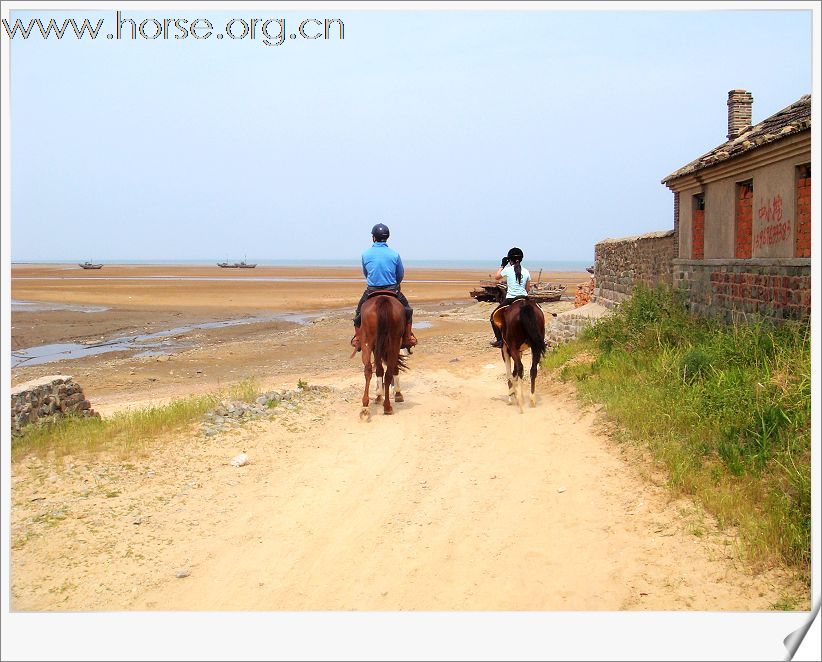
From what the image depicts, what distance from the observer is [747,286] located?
34.2 ft

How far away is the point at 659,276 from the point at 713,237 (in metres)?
2.78

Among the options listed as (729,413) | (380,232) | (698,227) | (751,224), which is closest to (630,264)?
(698,227)

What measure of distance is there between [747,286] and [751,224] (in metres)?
1.22

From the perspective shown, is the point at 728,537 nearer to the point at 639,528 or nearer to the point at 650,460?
the point at 639,528

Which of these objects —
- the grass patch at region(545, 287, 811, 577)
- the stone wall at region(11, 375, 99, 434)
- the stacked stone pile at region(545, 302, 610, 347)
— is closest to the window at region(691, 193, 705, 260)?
the stacked stone pile at region(545, 302, 610, 347)

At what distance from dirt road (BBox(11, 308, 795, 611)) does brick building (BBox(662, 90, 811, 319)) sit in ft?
10.5

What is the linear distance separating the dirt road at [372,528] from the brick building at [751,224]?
319 cm

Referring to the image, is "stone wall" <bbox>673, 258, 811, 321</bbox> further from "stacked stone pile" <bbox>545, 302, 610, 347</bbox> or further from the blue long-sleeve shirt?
the blue long-sleeve shirt

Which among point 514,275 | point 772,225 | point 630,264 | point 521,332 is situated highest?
point 772,225

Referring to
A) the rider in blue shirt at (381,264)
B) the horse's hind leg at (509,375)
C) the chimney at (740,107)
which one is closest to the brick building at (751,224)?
the chimney at (740,107)

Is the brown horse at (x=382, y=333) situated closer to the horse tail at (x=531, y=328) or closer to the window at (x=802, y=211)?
the horse tail at (x=531, y=328)

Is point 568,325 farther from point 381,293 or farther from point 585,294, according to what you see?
point 585,294

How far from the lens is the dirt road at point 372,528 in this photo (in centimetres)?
506

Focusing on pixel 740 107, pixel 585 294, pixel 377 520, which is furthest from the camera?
pixel 585 294
